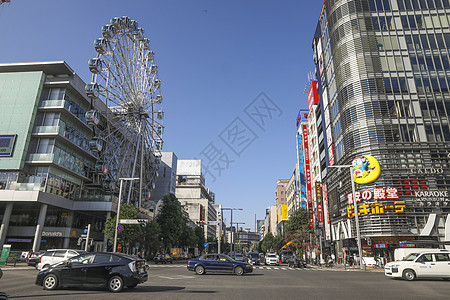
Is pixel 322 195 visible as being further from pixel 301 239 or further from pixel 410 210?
pixel 410 210

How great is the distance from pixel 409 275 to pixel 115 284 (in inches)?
627

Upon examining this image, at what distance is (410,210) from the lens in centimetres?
3653

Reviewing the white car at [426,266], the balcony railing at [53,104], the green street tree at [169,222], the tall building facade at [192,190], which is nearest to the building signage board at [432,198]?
the white car at [426,266]

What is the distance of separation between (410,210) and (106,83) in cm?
4327

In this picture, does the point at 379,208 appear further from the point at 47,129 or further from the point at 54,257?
the point at 47,129

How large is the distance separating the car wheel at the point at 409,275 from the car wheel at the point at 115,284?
614 inches

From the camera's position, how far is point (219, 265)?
21.0 meters

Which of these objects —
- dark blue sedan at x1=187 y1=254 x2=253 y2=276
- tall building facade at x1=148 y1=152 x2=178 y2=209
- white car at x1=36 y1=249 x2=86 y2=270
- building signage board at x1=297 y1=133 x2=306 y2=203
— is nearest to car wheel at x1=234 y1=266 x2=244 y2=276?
dark blue sedan at x1=187 y1=254 x2=253 y2=276

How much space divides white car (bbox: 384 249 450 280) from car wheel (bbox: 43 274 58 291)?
17606mm

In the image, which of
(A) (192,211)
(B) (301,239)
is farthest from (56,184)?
(A) (192,211)

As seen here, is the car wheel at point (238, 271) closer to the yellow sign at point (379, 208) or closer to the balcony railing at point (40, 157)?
the yellow sign at point (379, 208)

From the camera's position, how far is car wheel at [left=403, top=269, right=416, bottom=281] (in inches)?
680

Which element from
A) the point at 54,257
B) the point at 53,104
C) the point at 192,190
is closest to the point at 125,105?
the point at 53,104

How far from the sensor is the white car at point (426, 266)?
17.0m
